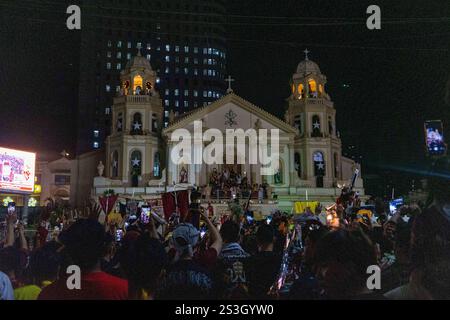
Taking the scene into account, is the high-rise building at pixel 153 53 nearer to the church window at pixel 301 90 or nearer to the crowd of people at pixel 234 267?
the church window at pixel 301 90

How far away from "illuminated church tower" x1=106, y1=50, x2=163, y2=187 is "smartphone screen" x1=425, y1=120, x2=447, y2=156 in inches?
1412

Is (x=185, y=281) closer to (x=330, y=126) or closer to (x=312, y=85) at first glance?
(x=330, y=126)

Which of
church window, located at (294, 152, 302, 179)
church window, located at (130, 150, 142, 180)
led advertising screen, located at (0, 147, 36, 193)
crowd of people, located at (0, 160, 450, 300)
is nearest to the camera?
crowd of people, located at (0, 160, 450, 300)

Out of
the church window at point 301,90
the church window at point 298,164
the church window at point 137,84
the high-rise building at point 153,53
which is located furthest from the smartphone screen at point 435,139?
the high-rise building at point 153,53

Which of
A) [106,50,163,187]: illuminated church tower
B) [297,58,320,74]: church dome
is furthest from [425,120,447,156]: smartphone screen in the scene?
[297,58,320,74]: church dome

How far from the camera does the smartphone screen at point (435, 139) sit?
836 cm

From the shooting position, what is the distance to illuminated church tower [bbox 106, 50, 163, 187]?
42969mm

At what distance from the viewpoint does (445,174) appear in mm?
6055

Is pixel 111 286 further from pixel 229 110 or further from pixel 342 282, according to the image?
pixel 229 110

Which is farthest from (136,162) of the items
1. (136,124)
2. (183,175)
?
(183,175)

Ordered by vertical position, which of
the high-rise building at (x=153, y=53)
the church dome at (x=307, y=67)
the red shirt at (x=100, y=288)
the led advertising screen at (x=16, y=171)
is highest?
the high-rise building at (x=153, y=53)

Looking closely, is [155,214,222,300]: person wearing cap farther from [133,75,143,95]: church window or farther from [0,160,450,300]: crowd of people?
[133,75,143,95]: church window

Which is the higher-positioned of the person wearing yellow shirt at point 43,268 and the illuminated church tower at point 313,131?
the illuminated church tower at point 313,131

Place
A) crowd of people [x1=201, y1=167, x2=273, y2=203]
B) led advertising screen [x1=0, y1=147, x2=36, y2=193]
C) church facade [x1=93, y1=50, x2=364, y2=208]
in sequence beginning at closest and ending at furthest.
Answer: led advertising screen [x1=0, y1=147, x2=36, y2=193] → crowd of people [x1=201, y1=167, x2=273, y2=203] → church facade [x1=93, y1=50, x2=364, y2=208]
